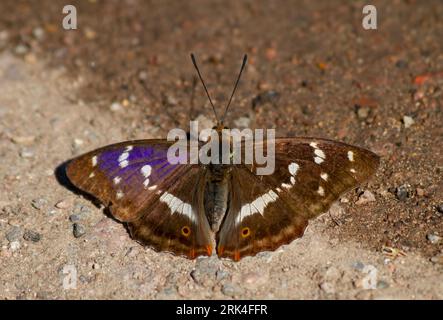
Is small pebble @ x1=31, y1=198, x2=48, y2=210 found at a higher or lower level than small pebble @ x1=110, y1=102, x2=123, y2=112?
lower

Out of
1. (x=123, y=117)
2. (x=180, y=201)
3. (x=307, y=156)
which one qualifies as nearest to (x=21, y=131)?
(x=123, y=117)

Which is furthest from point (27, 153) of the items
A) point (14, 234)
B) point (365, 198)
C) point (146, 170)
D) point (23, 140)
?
point (365, 198)

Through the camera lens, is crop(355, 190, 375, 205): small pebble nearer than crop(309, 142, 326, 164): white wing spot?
No

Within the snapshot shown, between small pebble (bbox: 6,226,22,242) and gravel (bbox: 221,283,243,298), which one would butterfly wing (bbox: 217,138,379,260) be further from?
small pebble (bbox: 6,226,22,242)

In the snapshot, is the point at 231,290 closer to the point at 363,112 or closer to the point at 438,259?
the point at 438,259

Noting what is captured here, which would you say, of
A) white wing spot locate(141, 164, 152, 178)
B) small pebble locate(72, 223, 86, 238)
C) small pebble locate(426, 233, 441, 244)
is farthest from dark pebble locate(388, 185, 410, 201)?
small pebble locate(72, 223, 86, 238)

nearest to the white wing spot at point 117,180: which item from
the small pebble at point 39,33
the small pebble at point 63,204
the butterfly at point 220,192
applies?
the butterfly at point 220,192
